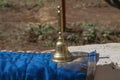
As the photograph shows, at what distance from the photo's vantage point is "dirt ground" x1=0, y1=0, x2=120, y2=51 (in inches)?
218

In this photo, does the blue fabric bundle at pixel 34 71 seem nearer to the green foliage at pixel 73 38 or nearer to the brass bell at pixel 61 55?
the brass bell at pixel 61 55

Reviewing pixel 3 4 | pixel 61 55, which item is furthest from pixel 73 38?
pixel 61 55

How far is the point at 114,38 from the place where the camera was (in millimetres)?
5812

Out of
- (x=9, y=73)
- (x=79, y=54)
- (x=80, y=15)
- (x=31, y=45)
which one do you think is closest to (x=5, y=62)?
(x=9, y=73)

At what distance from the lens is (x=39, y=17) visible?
276 inches

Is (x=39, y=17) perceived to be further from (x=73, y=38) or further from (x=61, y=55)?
(x=61, y=55)

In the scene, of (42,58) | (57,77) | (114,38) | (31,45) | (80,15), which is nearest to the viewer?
(57,77)

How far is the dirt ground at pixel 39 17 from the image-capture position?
18.2 feet

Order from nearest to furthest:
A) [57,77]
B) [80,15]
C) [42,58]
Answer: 1. [57,77]
2. [42,58]
3. [80,15]

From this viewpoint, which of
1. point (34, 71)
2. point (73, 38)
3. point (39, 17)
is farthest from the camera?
point (39, 17)

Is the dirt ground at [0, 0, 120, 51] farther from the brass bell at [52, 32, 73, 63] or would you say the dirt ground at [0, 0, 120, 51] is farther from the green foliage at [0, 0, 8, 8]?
the brass bell at [52, 32, 73, 63]

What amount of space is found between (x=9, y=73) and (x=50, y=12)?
16.5 ft

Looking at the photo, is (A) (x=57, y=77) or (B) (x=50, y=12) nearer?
(A) (x=57, y=77)

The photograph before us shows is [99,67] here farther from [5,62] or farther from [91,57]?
[5,62]
